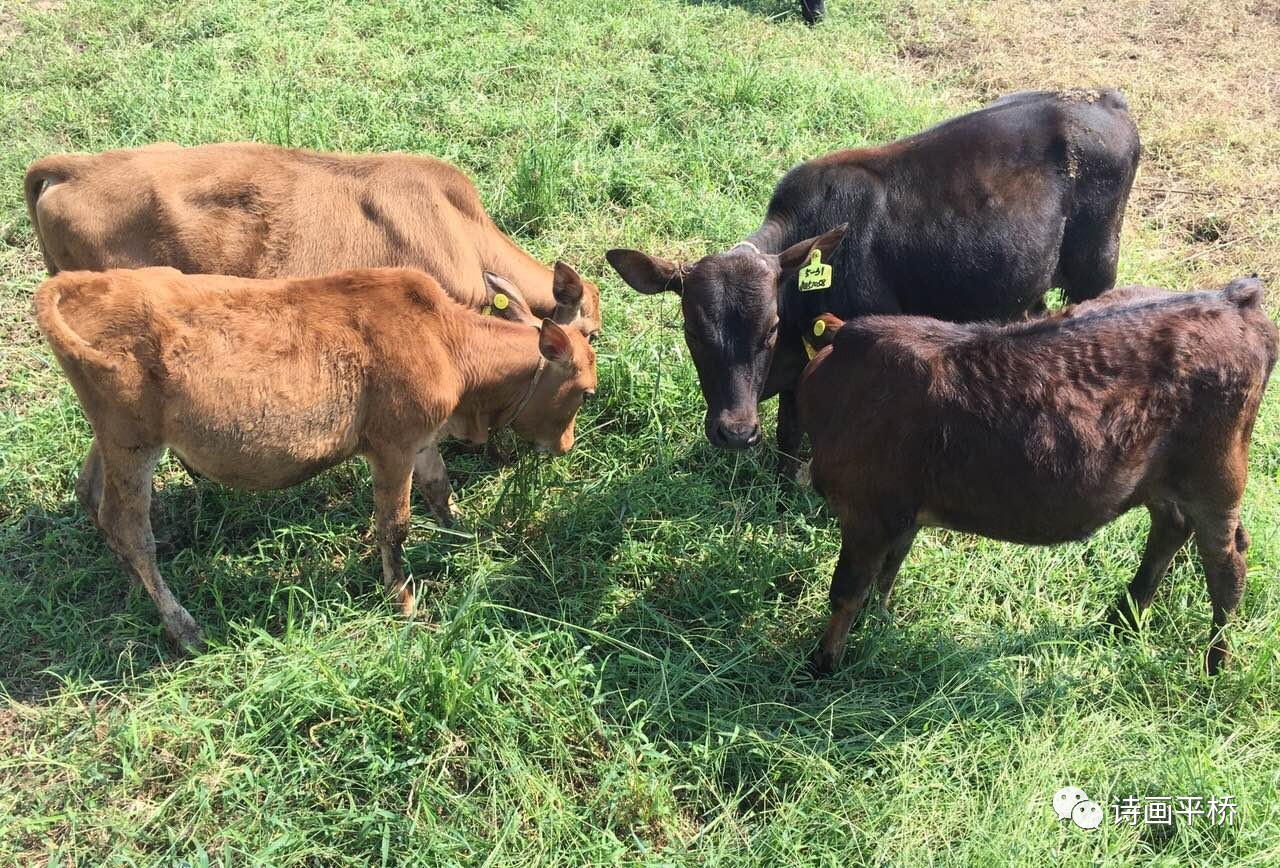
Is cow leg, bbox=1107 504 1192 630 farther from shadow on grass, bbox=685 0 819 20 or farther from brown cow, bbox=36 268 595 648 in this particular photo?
shadow on grass, bbox=685 0 819 20

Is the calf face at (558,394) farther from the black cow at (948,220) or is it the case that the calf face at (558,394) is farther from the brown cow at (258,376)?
the black cow at (948,220)

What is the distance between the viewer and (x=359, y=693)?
4.39 m

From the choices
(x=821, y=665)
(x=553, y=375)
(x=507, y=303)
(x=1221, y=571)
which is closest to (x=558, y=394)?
(x=553, y=375)

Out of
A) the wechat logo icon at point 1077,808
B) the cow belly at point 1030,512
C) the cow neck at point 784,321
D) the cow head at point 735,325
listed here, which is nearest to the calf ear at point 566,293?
the cow head at point 735,325

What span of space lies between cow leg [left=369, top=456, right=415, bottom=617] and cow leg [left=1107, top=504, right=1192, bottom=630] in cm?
390

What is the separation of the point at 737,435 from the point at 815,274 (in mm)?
1112

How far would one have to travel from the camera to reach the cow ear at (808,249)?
18.2 ft

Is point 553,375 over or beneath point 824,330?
beneath

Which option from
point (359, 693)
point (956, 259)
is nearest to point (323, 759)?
point (359, 693)

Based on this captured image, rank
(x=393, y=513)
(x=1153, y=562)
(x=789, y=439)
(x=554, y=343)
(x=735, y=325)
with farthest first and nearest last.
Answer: (x=789, y=439), (x=735, y=325), (x=554, y=343), (x=393, y=513), (x=1153, y=562)

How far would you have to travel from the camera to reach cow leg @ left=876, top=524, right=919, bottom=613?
15.3 ft

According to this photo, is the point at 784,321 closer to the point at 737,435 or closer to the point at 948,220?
the point at 737,435

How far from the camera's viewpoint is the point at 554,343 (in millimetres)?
5371

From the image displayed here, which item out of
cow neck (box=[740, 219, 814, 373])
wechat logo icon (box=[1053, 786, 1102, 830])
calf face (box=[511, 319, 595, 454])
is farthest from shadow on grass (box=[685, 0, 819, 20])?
wechat logo icon (box=[1053, 786, 1102, 830])
